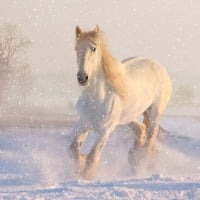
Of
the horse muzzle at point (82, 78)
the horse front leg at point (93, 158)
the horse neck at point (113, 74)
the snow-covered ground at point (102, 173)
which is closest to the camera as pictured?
the snow-covered ground at point (102, 173)

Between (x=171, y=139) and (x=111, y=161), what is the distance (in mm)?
4681

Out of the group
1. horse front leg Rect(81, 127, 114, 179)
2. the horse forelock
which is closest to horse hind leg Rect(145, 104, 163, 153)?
the horse forelock

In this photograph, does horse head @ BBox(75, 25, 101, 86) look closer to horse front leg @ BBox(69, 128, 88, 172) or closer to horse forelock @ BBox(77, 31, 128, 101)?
horse forelock @ BBox(77, 31, 128, 101)

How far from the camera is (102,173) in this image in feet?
24.2

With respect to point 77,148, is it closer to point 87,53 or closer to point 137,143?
point 87,53

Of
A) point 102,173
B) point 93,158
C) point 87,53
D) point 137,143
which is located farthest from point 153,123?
point 87,53

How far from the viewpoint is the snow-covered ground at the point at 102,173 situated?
446 centimetres

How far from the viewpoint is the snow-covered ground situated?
14.6ft

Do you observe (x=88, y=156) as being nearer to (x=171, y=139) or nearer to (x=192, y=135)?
(x=171, y=139)

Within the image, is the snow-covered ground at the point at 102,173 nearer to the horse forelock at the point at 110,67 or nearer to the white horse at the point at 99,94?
the white horse at the point at 99,94

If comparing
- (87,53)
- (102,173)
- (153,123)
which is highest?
(87,53)

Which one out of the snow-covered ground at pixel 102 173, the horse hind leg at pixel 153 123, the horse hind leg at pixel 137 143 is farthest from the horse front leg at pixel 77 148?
the horse hind leg at pixel 153 123

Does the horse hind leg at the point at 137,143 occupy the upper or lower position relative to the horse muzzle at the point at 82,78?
lower

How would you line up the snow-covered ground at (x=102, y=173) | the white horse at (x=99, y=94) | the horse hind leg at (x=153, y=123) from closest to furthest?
1. the snow-covered ground at (x=102, y=173)
2. the white horse at (x=99, y=94)
3. the horse hind leg at (x=153, y=123)
